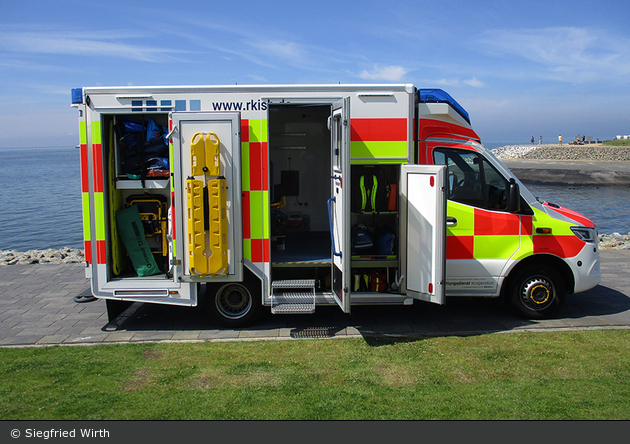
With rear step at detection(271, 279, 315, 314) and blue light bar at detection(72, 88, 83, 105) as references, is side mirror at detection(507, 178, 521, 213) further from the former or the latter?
blue light bar at detection(72, 88, 83, 105)

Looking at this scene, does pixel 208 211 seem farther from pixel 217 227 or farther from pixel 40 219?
pixel 40 219

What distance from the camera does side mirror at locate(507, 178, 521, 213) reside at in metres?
6.03

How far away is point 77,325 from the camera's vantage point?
21.6ft

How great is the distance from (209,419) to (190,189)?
102 inches

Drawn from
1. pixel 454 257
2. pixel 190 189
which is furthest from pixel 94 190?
pixel 454 257

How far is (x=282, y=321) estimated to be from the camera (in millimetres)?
6605

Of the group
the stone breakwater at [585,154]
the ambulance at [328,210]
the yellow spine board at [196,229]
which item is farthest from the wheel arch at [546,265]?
the stone breakwater at [585,154]

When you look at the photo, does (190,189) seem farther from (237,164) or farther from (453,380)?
(453,380)

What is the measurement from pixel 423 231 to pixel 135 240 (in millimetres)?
3567

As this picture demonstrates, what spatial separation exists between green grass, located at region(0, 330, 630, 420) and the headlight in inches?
46.4

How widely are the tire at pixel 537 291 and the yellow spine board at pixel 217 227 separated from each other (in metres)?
3.70

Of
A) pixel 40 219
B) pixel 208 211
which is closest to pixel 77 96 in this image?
pixel 208 211

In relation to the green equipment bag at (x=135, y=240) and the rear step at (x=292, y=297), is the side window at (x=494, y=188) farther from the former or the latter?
the green equipment bag at (x=135, y=240)

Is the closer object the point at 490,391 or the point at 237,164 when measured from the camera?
the point at 490,391
